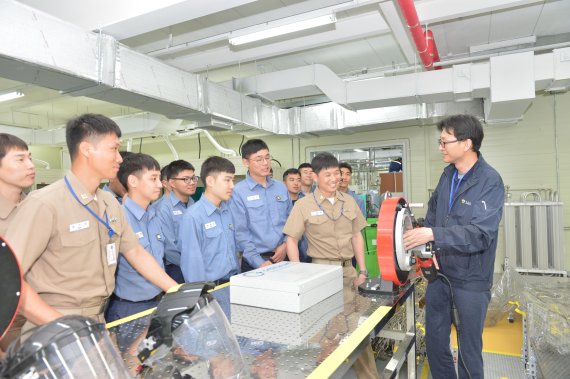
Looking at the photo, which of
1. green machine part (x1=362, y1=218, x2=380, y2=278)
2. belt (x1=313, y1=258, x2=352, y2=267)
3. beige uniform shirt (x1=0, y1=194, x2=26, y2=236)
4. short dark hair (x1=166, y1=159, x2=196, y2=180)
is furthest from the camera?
green machine part (x1=362, y1=218, x2=380, y2=278)

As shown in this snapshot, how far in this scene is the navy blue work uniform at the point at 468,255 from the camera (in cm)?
188

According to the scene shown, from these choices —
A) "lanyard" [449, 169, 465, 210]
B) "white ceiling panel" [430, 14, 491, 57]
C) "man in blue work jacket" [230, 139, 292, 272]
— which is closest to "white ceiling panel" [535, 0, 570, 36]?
"white ceiling panel" [430, 14, 491, 57]

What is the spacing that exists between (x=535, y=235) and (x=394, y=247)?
4091 millimetres

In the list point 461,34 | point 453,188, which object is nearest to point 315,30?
point 461,34

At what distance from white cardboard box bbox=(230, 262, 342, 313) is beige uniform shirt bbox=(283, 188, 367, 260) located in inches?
30.6

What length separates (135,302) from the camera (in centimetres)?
214

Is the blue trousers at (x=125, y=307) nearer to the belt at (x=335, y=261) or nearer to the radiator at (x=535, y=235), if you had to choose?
the belt at (x=335, y=261)

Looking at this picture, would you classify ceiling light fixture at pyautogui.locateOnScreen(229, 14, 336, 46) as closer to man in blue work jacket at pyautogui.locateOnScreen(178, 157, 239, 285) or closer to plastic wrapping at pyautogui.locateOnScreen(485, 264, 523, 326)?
man in blue work jacket at pyautogui.locateOnScreen(178, 157, 239, 285)

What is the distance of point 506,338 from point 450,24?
318 cm

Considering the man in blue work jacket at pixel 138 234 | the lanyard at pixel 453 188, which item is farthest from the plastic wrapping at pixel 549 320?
the man in blue work jacket at pixel 138 234

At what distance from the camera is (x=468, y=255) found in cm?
200

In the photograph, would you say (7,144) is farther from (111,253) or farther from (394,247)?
(394,247)

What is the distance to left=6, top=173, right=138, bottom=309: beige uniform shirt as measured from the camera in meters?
1.24

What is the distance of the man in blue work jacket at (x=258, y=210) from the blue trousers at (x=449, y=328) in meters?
1.23
